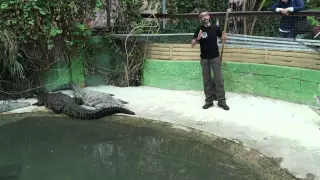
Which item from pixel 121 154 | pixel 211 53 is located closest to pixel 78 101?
pixel 121 154

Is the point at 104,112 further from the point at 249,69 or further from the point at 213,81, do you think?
the point at 249,69

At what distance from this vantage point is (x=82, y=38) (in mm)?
7996

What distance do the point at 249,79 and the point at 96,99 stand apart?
9.12 ft

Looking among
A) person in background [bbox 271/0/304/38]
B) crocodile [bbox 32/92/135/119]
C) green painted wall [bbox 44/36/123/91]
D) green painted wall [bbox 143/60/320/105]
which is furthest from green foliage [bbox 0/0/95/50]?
person in background [bbox 271/0/304/38]

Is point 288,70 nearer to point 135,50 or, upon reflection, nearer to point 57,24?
point 135,50

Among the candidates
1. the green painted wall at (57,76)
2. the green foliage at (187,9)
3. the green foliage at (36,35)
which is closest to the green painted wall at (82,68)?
the green painted wall at (57,76)

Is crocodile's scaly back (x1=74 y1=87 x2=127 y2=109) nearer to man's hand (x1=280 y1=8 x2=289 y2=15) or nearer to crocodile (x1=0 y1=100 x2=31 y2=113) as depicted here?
crocodile (x1=0 y1=100 x2=31 y2=113)

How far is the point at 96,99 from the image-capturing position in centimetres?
713

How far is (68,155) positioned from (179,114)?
200 cm

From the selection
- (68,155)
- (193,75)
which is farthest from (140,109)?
(68,155)

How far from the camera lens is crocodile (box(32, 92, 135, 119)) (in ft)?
21.2

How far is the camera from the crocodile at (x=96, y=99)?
22.6 ft

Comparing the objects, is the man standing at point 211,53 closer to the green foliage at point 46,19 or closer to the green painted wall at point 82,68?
the green foliage at point 46,19

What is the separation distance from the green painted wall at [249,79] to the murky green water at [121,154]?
182 centimetres
